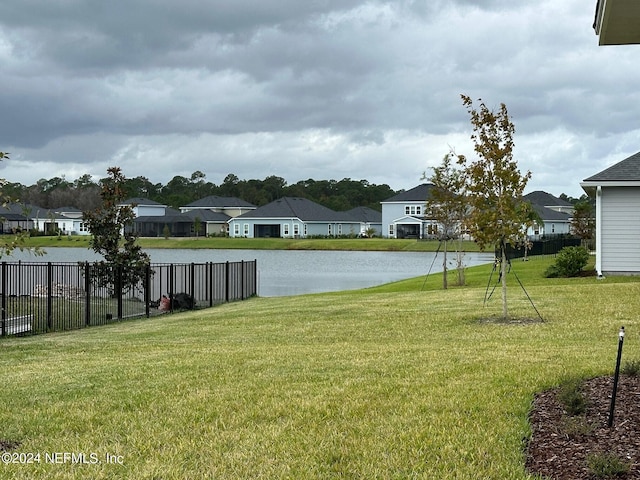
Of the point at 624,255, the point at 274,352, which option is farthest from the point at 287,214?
the point at 274,352

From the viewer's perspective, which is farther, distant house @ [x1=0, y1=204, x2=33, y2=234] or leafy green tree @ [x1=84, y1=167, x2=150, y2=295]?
leafy green tree @ [x1=84, y1=167, x2=150, y2=295]

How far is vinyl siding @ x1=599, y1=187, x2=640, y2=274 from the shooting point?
24.6 metres

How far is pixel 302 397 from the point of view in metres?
7.20

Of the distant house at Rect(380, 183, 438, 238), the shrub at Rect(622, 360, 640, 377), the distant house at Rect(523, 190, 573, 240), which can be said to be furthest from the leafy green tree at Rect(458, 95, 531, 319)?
the distant house at Rect(380, 183, 438, 238)

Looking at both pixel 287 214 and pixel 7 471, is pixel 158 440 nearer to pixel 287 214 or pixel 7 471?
pixel 7 471

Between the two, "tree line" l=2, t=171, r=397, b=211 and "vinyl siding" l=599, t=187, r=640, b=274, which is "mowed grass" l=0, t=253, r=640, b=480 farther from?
"tree line" l=2, t=171, r=397, b=211

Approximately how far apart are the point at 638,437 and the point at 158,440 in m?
3.52

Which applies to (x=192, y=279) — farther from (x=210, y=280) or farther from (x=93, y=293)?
(x=93, y=293)

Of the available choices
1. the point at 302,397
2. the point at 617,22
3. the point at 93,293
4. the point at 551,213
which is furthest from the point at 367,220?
the point at 617,22

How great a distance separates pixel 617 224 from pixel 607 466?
21349mm

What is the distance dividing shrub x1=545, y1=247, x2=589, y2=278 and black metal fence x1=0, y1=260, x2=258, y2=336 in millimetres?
10945

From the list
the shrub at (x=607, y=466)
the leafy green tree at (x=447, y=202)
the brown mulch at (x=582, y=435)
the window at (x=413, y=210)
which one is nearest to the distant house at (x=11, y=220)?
the brown mulch at (x=582, y=435)

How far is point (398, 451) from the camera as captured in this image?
5527 mm

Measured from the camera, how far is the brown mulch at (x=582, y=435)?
16.6 feet
